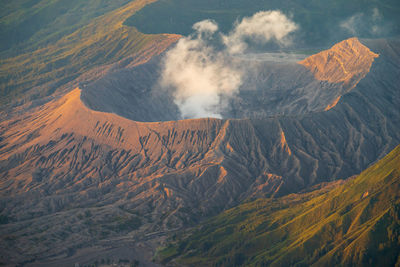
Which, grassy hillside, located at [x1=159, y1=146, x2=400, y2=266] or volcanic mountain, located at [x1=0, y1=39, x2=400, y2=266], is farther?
volcanic mountain, located at [x1=0, y1=39, x2=400, y2=266]

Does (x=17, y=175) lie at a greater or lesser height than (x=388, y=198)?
lesser

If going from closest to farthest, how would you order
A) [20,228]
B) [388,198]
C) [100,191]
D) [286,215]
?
[388,198] → [286,215] → [20,228] → [100,191]

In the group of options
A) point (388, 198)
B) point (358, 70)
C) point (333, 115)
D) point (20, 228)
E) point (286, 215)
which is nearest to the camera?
point (388, 198)

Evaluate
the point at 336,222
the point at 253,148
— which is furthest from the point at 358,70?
the point at 336,222

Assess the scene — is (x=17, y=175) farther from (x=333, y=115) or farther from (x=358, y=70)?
(x=358, y=70)
